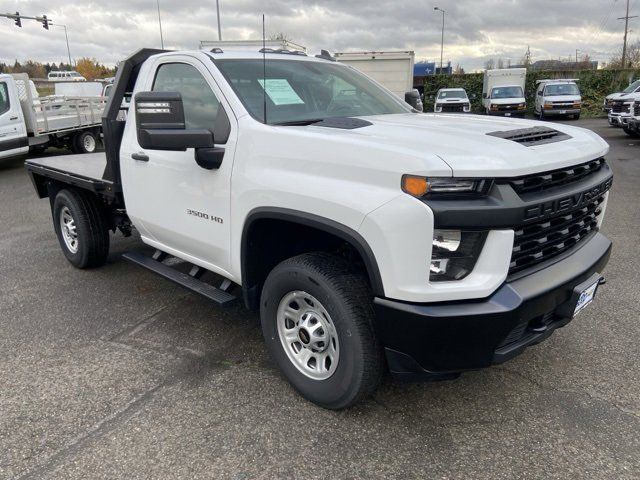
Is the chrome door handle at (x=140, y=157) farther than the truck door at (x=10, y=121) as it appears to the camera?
No

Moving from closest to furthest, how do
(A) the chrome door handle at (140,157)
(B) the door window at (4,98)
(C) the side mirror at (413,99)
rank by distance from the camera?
(A) the chrome door handle at (140,157), (C) the side mirror at (413,99), (B) the door window at (4,98)

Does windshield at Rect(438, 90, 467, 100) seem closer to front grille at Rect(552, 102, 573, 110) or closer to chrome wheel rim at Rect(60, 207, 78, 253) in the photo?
front grille at Rect(552, 102, 573, 110)

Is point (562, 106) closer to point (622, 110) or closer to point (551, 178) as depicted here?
point (622, 110)

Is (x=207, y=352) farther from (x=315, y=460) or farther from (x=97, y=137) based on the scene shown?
(x=97, y=137)

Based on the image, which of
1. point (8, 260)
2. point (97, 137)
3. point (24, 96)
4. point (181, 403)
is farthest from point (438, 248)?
point (97, 137)

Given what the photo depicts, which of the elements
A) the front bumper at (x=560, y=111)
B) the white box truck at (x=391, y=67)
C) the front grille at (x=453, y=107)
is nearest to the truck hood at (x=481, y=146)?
the white box truck at (x=391, y=67)

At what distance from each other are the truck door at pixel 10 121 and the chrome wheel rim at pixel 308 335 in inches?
481

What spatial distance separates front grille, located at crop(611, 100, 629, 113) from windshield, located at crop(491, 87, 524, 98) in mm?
8812

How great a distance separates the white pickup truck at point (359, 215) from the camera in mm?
2266

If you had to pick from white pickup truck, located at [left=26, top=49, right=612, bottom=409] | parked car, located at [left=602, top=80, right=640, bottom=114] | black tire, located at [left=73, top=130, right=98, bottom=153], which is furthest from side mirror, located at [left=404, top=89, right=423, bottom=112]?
parked car, located at [left=602, top=80, right=640, bottom=114]

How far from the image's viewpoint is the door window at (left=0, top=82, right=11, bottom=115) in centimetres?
1239

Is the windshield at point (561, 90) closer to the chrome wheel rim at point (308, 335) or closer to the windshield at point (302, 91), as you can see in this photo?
the windshield at point (302, 91)

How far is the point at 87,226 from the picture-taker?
5012 mm

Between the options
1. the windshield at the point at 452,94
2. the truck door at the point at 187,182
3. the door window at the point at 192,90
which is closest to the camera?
the truck door at the point at 187,182
